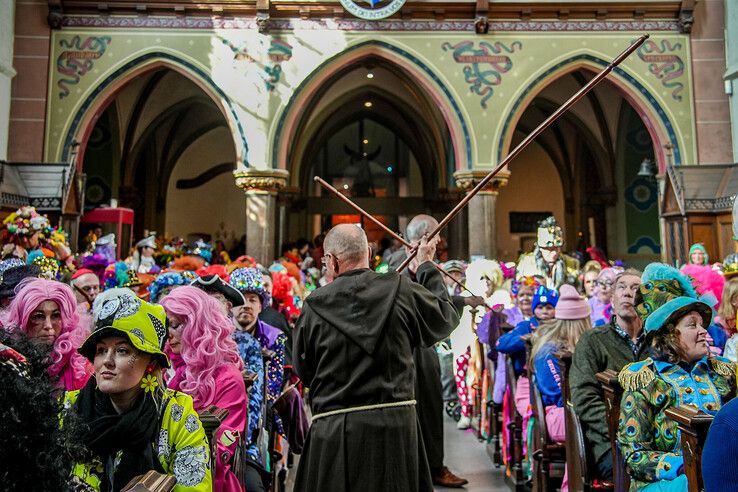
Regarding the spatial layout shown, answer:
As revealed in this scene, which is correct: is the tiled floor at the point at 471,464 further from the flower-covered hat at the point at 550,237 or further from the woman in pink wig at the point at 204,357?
the flower-covered hat at the point at 550,237

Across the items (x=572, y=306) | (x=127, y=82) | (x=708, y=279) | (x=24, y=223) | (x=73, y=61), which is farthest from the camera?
(x=127, y=82)

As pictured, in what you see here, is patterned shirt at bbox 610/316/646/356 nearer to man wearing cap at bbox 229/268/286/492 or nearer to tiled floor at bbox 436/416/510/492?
man wearing cap at bbox 229/268/286/492

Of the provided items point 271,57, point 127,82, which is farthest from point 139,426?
point 127,82

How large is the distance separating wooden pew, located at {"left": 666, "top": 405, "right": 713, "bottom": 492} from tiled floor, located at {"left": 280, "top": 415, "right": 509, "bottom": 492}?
2820 mm

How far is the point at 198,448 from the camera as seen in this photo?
186cm

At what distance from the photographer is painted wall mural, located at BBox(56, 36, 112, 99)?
34.9ft

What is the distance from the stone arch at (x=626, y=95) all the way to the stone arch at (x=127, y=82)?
4.72 m

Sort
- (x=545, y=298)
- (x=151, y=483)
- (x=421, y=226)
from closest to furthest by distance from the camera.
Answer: (x=151, y=483), (x=421, y=226), (x=545, y=298)

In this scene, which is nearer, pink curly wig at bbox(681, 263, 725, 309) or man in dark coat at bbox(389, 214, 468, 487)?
man in dark coat at bbox(389, 214, 468, 487)

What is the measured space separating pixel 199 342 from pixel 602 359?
1.90 m

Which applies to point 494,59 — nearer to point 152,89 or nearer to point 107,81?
point 107,81

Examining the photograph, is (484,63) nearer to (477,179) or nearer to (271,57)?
(477,179)

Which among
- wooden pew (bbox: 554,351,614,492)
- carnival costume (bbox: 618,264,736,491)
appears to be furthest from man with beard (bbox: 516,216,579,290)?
carnival costume (bbox: 618,264,736,491)

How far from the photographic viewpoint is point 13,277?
10.7 feet
